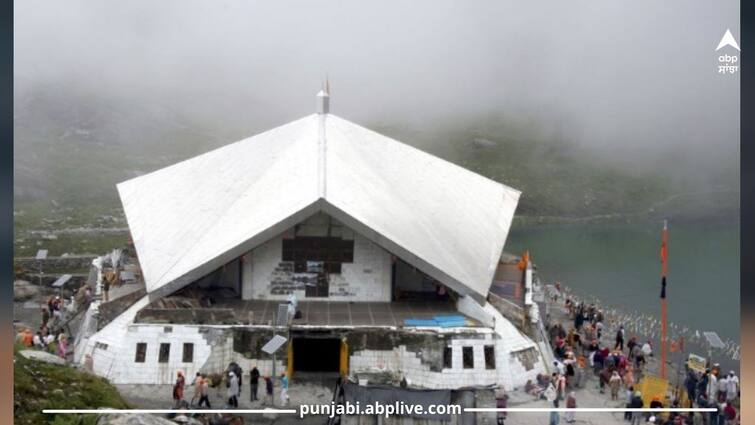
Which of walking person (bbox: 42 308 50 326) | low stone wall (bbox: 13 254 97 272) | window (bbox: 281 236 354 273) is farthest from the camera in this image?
low stone wall (bbox: 13 254 97 272)

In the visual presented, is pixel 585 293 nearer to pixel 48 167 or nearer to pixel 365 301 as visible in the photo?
pixel 365 301

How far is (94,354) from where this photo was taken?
20.1 m

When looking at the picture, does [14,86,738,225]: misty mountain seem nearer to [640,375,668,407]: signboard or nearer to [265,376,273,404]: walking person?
[640,375,668,407]: signboard

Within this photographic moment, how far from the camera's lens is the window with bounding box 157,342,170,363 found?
19.8 metres

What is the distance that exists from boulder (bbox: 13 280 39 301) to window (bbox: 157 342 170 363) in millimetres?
11350

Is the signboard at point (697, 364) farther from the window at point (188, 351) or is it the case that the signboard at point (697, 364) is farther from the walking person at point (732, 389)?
the window at point (188, 351)

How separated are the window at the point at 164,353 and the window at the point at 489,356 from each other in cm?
672

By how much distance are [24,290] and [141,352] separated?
480 inches

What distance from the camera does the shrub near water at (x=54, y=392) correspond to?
12969mm

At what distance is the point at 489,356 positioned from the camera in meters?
20.0

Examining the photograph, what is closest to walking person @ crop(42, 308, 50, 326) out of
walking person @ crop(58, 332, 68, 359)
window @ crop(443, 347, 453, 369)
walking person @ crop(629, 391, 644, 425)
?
walking person @ crop(58, 332, 68, 359)

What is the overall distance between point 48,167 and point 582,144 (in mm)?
27180

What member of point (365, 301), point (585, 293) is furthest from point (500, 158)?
point (365, 301)

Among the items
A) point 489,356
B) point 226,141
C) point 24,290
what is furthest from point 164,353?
point 226,141
